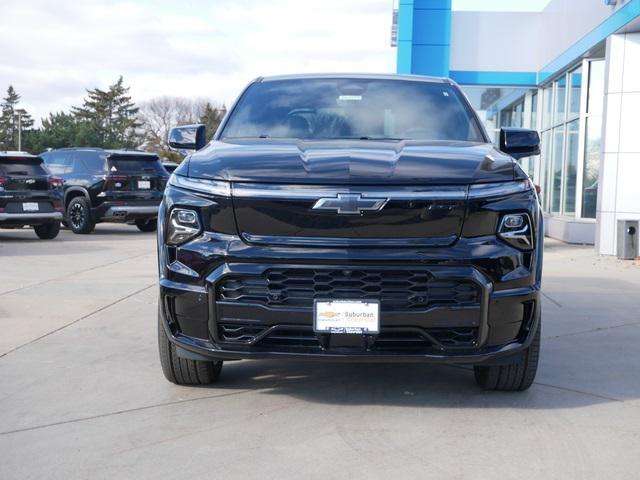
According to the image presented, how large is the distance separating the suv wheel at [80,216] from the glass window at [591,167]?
9.87 m

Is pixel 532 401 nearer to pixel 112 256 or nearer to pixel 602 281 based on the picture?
pixel 602 281

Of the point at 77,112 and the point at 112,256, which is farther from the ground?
the point at 77,112

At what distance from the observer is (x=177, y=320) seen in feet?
13.4

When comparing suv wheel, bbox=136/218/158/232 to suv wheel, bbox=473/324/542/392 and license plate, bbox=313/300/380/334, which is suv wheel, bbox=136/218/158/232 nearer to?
suv wheel, bbox=473/324/542/392

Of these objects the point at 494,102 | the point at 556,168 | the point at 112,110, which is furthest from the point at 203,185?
the point at 112,110

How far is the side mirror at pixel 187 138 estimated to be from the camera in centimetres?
545

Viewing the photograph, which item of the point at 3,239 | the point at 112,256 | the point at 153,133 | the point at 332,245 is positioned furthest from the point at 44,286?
the point at 153,133

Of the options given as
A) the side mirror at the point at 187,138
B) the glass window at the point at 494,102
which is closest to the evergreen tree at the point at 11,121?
the glass window at the point at 494,102

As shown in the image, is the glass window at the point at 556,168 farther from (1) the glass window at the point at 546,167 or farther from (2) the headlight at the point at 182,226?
(2) the headlight at the point at 182,226

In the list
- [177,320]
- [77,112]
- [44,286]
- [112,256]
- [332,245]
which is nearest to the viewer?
[332,245]

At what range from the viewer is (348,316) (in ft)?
12.5

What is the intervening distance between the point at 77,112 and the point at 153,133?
25.3 feet

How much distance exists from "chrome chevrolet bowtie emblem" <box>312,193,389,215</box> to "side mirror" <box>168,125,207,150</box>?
5.96 ft

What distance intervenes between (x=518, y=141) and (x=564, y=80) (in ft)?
45.6
